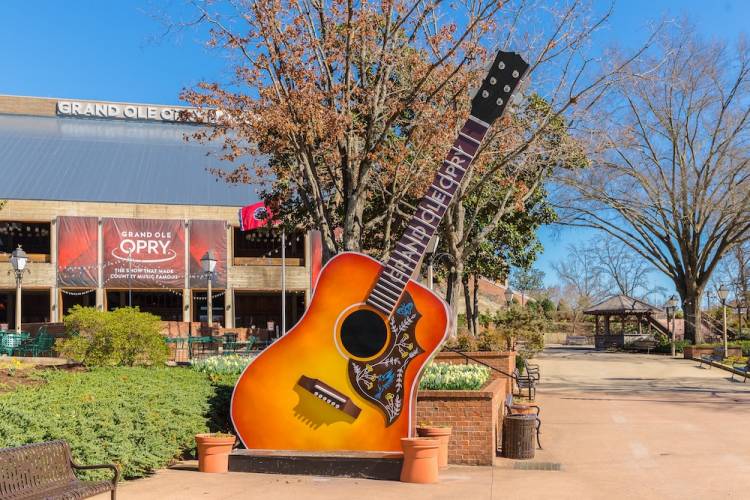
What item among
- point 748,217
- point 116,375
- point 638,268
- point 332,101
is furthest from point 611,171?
point 638,268

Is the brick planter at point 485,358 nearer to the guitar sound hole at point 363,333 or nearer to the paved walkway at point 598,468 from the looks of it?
the paved walkway at point 598,468

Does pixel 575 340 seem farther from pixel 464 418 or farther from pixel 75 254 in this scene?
pixel 464 418

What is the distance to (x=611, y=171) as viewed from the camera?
37312mm

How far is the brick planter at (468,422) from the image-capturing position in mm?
10609

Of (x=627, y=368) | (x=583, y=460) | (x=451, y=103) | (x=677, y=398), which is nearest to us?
(x=583, y=460)

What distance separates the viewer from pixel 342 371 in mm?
10008

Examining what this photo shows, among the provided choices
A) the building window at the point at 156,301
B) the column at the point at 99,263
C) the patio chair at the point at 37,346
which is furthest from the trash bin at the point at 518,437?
the building window at the point at 156,301

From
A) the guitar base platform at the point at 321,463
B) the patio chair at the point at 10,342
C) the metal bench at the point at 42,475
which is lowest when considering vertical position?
the guitar base platform at the point at 321,463

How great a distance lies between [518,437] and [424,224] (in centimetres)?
357

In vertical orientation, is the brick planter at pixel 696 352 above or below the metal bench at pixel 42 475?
below

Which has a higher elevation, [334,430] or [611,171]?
[611,171]

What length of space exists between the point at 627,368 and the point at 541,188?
9.15 metres

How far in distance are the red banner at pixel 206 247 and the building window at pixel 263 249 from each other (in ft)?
4.59

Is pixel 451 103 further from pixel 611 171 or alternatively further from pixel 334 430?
pixel 611 171
